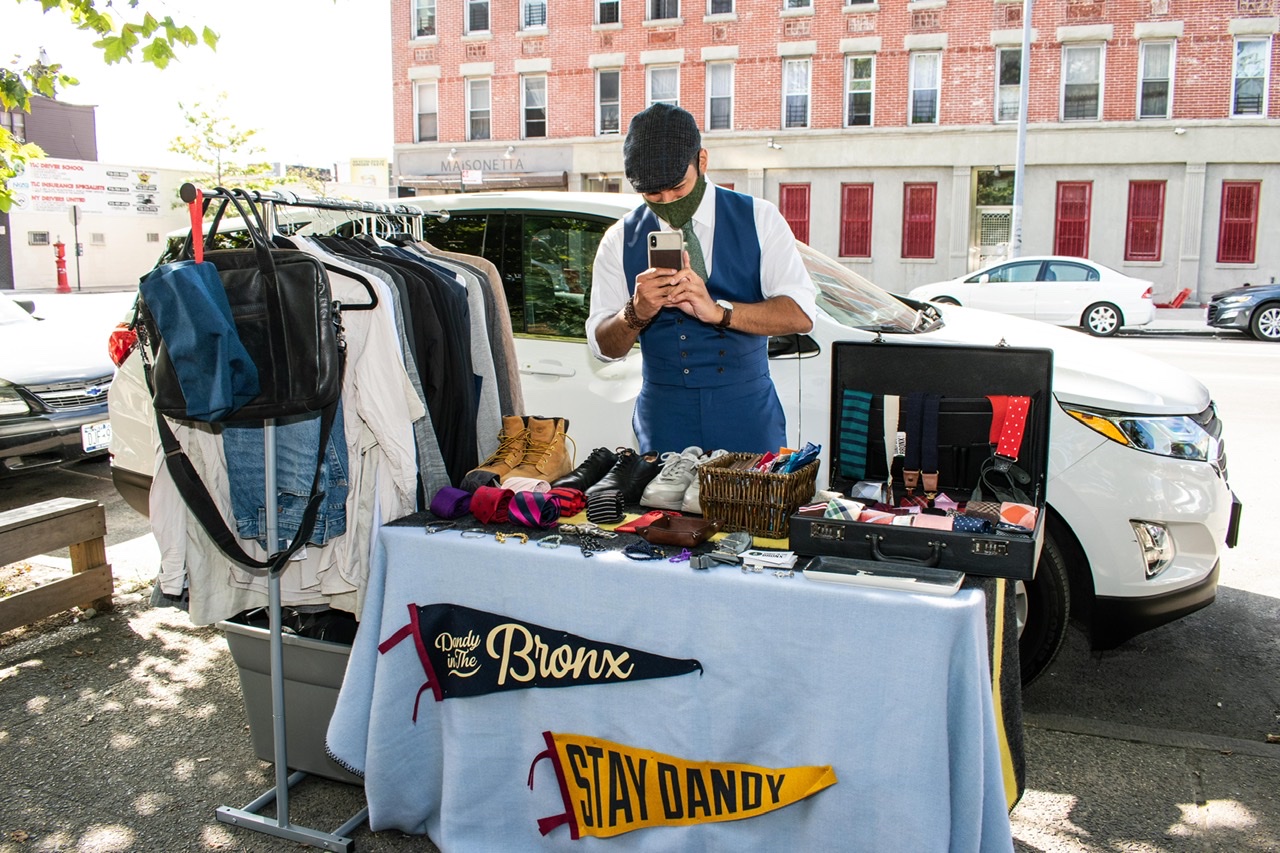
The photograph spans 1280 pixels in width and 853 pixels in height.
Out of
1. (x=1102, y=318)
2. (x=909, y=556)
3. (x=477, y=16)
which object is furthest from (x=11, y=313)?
(x=477, y=16)

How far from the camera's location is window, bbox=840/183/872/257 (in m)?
28.3

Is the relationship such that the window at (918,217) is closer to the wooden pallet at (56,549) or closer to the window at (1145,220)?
the window at (1145,220)

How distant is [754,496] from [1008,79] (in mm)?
27231

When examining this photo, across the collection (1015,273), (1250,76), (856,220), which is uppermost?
(1250,76)

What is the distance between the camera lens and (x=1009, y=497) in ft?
9.62

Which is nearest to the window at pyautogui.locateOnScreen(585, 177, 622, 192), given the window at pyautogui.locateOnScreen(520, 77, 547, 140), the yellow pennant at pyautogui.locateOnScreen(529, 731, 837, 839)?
the window at pyautogui.locateOnScreen(520, 77, 547, 140)

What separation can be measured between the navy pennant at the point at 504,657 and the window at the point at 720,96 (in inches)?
1097

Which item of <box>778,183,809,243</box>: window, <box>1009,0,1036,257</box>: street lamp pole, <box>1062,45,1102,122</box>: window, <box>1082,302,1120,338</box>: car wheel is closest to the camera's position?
<box>1082,302,1120,338</box>: car wheel

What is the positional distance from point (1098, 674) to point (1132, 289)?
1659cm

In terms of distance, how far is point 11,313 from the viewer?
910 centimetres

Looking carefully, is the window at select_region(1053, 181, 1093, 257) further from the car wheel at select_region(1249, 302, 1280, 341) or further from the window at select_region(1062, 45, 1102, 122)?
the car wheel at select_region(1249, 302, 1280, 341)

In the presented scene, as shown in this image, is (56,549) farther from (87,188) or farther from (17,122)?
(17,122)

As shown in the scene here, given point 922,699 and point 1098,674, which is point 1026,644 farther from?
point 922,699

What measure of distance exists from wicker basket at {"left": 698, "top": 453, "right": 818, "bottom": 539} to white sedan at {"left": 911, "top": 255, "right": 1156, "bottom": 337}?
17.0m
